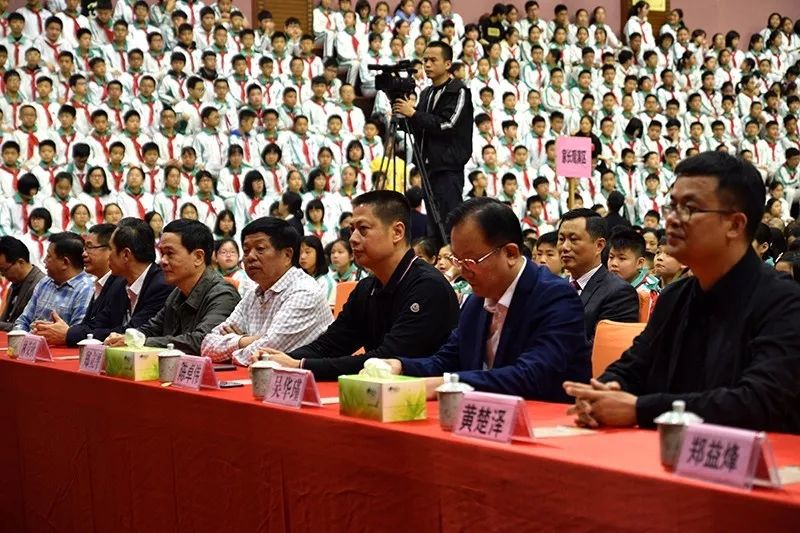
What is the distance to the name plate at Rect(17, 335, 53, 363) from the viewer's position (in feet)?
11.7

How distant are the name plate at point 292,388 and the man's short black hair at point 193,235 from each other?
5.66 feet

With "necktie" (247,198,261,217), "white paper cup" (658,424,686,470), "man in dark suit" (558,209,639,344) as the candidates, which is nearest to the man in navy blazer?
"white paper cup" (658,424,686,470)

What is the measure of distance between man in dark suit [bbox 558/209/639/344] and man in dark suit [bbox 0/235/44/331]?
A: 309 cm

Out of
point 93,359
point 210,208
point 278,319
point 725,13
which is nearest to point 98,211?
point 210,208

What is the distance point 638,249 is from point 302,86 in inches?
246

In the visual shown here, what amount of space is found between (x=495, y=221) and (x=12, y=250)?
12.8ft

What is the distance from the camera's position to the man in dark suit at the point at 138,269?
4.47 meters

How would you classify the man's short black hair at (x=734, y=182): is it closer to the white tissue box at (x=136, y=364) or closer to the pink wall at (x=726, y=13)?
the white tissue box at (x=136, y=364)

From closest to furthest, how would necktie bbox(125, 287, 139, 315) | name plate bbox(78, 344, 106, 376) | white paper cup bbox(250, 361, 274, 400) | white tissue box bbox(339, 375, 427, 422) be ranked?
white tissue box bbox(339, 375, 427, 422) < white paper cup bbox(250, 361, 274, 400) < name plate bbox(78, 344, 106, 376) < necktie bbox(125, 287, 139, 315)

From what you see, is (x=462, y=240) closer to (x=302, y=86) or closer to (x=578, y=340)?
(x=578, y=340)

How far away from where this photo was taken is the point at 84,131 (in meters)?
9.26

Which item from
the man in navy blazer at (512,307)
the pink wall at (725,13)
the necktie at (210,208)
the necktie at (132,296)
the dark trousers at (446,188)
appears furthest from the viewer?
the pink wall at (725,13)

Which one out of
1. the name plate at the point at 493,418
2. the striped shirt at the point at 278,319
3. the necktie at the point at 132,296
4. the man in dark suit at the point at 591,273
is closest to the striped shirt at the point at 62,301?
the necktie at the point at 132,296

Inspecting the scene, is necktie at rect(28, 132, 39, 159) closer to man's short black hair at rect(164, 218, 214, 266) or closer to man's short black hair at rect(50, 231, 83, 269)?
man's short black hair at rect(50, 231, 83, 269)
